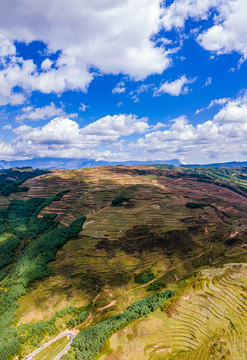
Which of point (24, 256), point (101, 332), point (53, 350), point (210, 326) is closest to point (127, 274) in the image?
point (101, 332)

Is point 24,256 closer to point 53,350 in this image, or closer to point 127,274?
point 53,350

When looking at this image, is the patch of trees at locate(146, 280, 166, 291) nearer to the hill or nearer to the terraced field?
the hill

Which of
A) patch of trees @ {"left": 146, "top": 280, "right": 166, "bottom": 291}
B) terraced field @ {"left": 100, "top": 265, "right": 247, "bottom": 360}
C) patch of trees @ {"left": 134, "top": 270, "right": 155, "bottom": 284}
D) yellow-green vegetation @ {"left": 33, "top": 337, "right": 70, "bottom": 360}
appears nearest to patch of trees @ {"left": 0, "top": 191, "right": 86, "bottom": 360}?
yellow-green vegetation @ {"left": 33, "top": 337, "right": 70, "bottom": 360}

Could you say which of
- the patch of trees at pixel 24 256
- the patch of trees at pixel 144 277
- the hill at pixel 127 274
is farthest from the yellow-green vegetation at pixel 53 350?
the patch of trees at pixel 144 277

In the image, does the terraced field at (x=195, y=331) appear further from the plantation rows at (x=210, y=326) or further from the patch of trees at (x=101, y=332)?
the patch of trees at (x=101, y=332)

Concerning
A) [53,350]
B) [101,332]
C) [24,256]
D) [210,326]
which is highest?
[24,256]

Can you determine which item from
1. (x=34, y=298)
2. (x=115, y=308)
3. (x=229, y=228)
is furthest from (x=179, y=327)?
(x=229, y=228)

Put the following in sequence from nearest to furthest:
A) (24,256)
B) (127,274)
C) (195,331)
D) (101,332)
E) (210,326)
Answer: (195,331) < (210,326) < (101,332) < (127,274) < (24,256)
